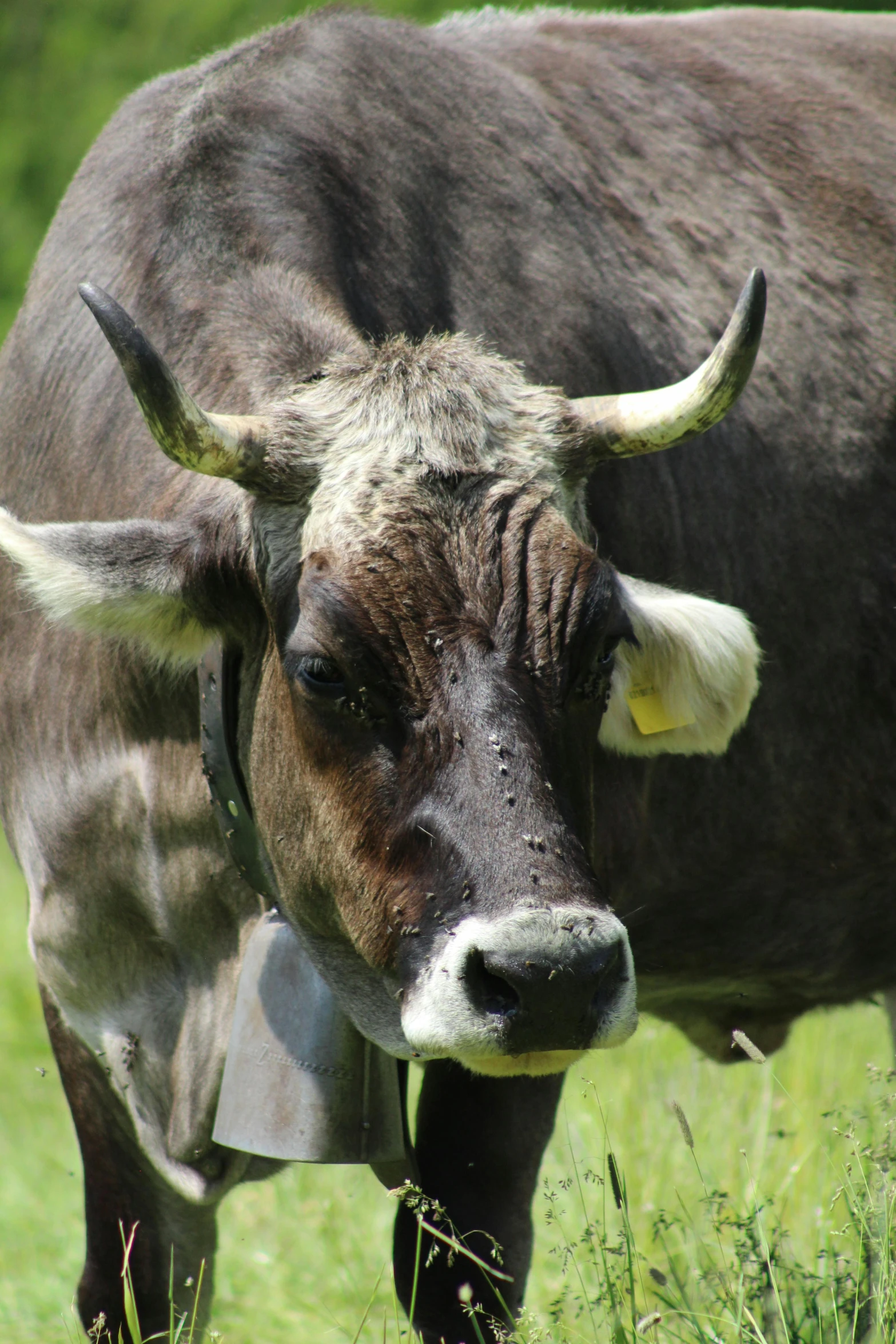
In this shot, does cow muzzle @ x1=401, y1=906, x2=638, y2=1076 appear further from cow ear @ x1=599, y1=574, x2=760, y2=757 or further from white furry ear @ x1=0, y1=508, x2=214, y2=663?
white furry ear @ x1=0, y1=508, x2=214, y2=663

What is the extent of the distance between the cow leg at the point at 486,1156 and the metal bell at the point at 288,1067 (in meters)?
0.34

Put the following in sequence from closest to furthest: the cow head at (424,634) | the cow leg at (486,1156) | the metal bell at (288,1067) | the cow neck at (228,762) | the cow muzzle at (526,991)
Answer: the cow muzzle at (526,991)
the cow head at (424,634)
the cow neck at (228,762)
the metal bell at (288,1067)
the cow leg at (486,1156)

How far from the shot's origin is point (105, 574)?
2883mm

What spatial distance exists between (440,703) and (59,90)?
11.7 metres

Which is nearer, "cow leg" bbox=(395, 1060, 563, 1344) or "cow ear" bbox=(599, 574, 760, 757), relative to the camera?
"cow ear" bbox=(599, 574, 760, 757)

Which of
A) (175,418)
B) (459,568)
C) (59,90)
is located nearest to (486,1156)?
(459,568)

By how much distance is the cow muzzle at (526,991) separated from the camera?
2.39 m

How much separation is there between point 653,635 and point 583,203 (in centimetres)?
136

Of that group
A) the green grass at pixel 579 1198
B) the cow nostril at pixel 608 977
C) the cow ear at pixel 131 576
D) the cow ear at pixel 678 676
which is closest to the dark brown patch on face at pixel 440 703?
the cow nostril at pixel 608 977

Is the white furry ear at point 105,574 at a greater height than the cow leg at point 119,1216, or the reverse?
the white furry ear at point 105,574

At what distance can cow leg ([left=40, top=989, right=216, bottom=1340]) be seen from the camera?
3.64m

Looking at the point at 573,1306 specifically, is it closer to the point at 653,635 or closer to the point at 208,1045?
the point at 208,1045

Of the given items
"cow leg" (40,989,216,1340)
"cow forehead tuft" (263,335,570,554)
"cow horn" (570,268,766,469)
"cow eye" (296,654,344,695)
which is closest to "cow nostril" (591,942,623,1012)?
"cow eye" (296,654,344,695)

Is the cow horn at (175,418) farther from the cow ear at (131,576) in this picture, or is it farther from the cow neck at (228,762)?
the cow neck at (228,762)
